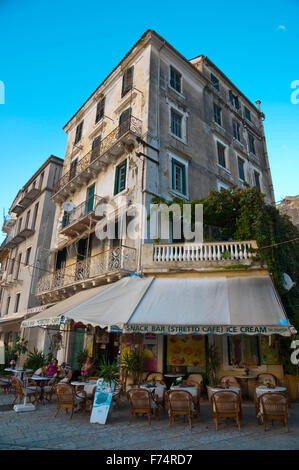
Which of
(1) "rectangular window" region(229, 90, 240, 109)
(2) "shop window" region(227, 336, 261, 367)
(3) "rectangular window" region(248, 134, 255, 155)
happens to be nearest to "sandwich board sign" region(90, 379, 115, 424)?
(2) "shop window" region(227, 336, 261, 367)

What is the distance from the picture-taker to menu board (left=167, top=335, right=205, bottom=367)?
10680 mm

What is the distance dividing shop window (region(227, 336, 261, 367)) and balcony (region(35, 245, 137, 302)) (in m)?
4.72

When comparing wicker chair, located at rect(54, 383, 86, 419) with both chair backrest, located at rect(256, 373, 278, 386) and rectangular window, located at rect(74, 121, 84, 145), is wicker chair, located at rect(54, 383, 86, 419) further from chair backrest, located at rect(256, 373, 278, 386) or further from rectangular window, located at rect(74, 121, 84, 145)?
rectangular window, located at rect(74, 121, 84, 145)

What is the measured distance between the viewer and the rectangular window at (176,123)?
15.7 m

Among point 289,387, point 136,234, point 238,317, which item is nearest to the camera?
point 238,317

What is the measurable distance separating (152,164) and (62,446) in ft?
36.2

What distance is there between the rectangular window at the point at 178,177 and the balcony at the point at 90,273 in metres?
4.31

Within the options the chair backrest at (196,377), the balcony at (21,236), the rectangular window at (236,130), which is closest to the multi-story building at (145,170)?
the rectangular window at (236,130)

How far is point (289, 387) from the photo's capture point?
375 inches

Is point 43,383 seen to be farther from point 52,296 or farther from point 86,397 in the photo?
point 52,296

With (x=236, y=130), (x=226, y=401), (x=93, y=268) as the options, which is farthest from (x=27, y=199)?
(x=226, y=401)

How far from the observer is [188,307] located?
340 inches

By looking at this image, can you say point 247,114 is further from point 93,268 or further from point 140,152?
point 93,268
